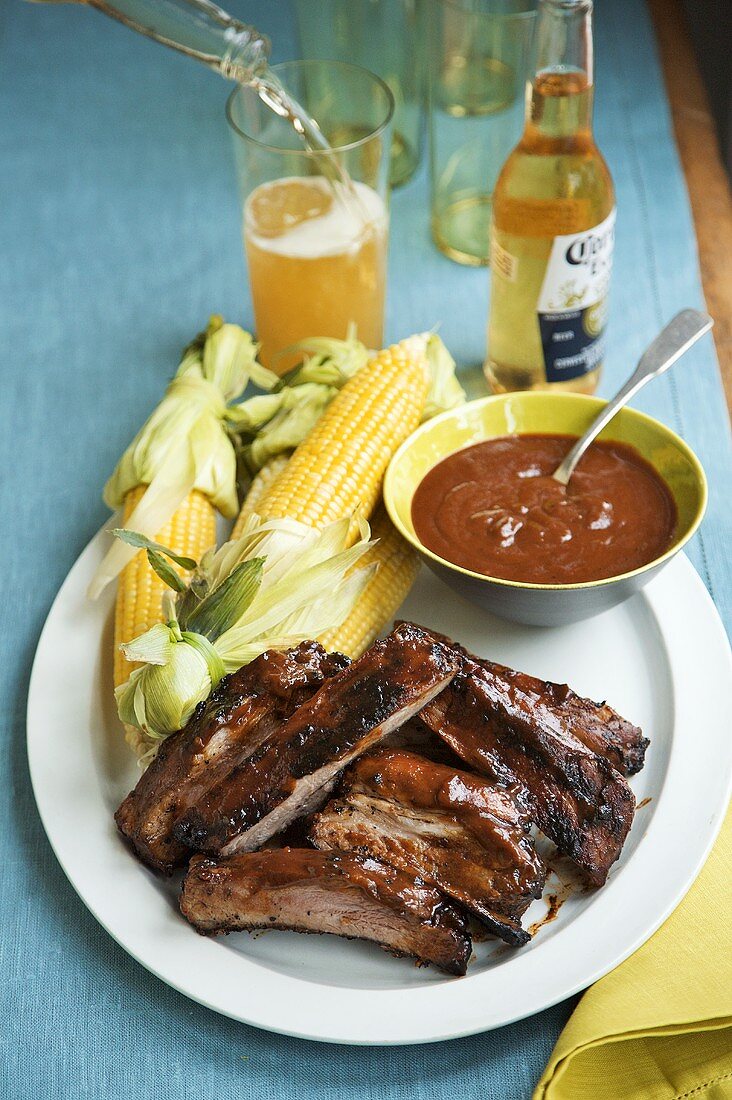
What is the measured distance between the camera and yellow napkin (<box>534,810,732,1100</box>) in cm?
184

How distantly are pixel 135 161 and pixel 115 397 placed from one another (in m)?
1.32

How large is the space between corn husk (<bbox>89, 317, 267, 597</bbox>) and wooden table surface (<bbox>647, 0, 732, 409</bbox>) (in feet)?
4.84

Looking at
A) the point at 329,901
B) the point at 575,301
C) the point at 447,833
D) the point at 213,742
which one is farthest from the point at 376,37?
the point at 329,901

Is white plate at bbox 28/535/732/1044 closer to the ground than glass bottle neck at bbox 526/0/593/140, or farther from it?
closer to the ground

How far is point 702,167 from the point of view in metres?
4.14

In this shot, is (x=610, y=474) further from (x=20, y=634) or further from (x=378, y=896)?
(x=20, y=634)

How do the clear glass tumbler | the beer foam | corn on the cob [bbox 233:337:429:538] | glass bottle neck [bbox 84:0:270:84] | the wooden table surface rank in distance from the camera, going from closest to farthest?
corn on the cob [bbox 233:337:429:538] → glass bottle neck [bbox 84:0:270:84] → the beer foam → the wooden table surface → the clear glass tumbler

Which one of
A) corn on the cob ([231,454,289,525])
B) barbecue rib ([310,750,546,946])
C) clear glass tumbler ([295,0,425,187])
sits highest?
clear glass tumbler ([295,0,425,187])

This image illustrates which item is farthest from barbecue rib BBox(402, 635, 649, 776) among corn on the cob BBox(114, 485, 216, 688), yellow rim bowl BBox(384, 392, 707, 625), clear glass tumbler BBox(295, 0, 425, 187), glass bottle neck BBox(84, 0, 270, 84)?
clear glass tumbler BBox(295, 0, 425, 187)

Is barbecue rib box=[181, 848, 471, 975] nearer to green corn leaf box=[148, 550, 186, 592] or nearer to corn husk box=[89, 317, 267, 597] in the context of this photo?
green corn leaf box=[148, 550, 186, 592]

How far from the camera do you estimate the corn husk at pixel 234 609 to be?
210 cm

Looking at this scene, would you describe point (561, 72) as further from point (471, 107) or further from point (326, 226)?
point (471, 107)

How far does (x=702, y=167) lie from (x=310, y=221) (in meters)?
1.76

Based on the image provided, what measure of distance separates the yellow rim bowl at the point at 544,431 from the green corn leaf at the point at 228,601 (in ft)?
1.29
